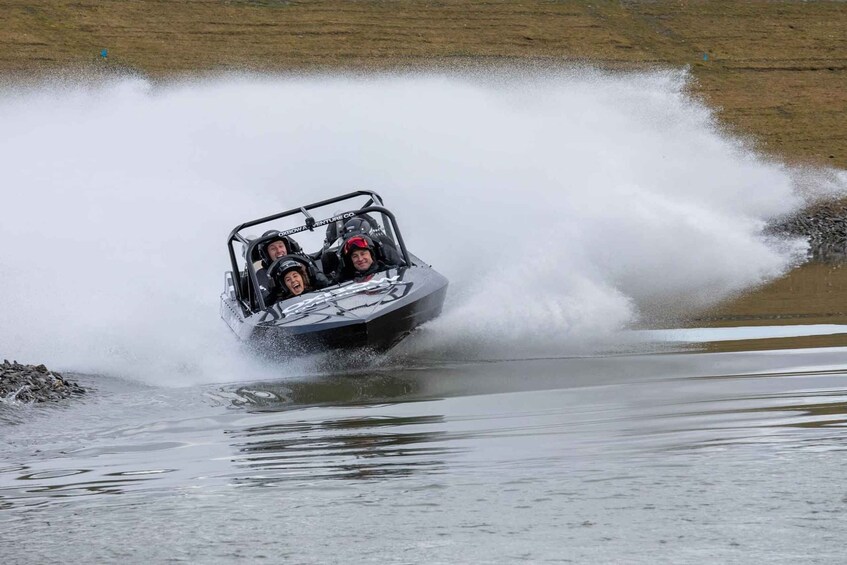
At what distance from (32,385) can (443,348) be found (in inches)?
171

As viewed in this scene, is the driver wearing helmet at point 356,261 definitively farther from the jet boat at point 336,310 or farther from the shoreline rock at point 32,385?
the shoreline rock at point 32,385

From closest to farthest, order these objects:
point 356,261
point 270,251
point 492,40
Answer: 1. point 356,261
2. point 270,251
3. point 492,40

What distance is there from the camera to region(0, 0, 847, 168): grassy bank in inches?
1399

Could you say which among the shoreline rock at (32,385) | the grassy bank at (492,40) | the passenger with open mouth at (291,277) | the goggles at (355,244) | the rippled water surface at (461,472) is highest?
the grassy bank at (492,40)

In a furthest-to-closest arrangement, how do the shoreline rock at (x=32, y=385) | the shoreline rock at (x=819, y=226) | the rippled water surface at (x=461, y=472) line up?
the shoreline rock at (x=819, y=226) < the shoreline rock at (x=32, y=385) < the rippled water surface at (x=461, y=472)

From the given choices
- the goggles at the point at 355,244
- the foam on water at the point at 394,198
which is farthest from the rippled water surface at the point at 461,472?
the goggles at the point at 355,244

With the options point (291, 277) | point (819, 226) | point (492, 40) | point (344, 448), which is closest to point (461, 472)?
point (344, 448)

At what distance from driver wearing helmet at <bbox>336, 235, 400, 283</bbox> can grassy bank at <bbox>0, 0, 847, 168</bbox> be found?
822 inches

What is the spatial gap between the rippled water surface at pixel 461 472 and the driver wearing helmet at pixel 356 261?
338 centimetres

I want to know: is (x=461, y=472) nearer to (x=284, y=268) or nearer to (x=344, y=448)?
(x=344, y=448)

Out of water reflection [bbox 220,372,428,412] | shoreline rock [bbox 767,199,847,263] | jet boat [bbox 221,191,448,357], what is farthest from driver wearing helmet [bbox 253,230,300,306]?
shoreline rock [bbox 767,199,847,263]

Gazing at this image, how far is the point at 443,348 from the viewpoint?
13.1 metres

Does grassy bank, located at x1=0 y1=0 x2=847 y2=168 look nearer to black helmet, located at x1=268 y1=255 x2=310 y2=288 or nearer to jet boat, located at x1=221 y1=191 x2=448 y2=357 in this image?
jet boat, located at x1=221 y1=191 x2=448 y2=357

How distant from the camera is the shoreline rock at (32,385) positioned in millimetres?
10742
